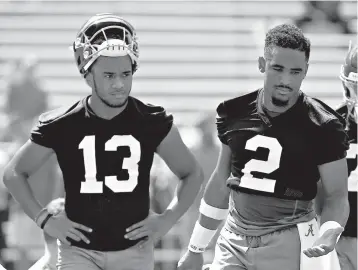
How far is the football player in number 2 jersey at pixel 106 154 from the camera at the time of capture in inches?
184

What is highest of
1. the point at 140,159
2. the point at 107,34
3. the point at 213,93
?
the point at 107,34

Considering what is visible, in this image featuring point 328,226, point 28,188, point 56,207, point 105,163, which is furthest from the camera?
point 56,207

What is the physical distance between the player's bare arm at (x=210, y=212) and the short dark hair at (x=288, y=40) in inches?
27.5

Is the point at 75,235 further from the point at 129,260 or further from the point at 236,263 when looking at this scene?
the point at 236,263

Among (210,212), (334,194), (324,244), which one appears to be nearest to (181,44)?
(210,212)

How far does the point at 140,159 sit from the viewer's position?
476 centimetres

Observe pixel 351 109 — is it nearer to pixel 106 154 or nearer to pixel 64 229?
pixel 106 154

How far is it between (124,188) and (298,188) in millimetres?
863

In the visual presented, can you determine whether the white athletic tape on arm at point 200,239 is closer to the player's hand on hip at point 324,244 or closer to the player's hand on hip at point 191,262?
the player's hand on hip at point 191,262

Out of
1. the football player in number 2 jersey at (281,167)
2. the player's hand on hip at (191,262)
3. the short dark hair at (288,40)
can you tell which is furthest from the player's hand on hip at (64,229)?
the short dark hair at (288,40)

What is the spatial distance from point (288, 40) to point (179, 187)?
38.7 inches

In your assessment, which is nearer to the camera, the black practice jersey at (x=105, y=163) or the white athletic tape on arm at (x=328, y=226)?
the white athletic tape on arm at (x=328, y=226)

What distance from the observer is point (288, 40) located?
4570 millimetres

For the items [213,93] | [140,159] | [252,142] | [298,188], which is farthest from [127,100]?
[213,93]
